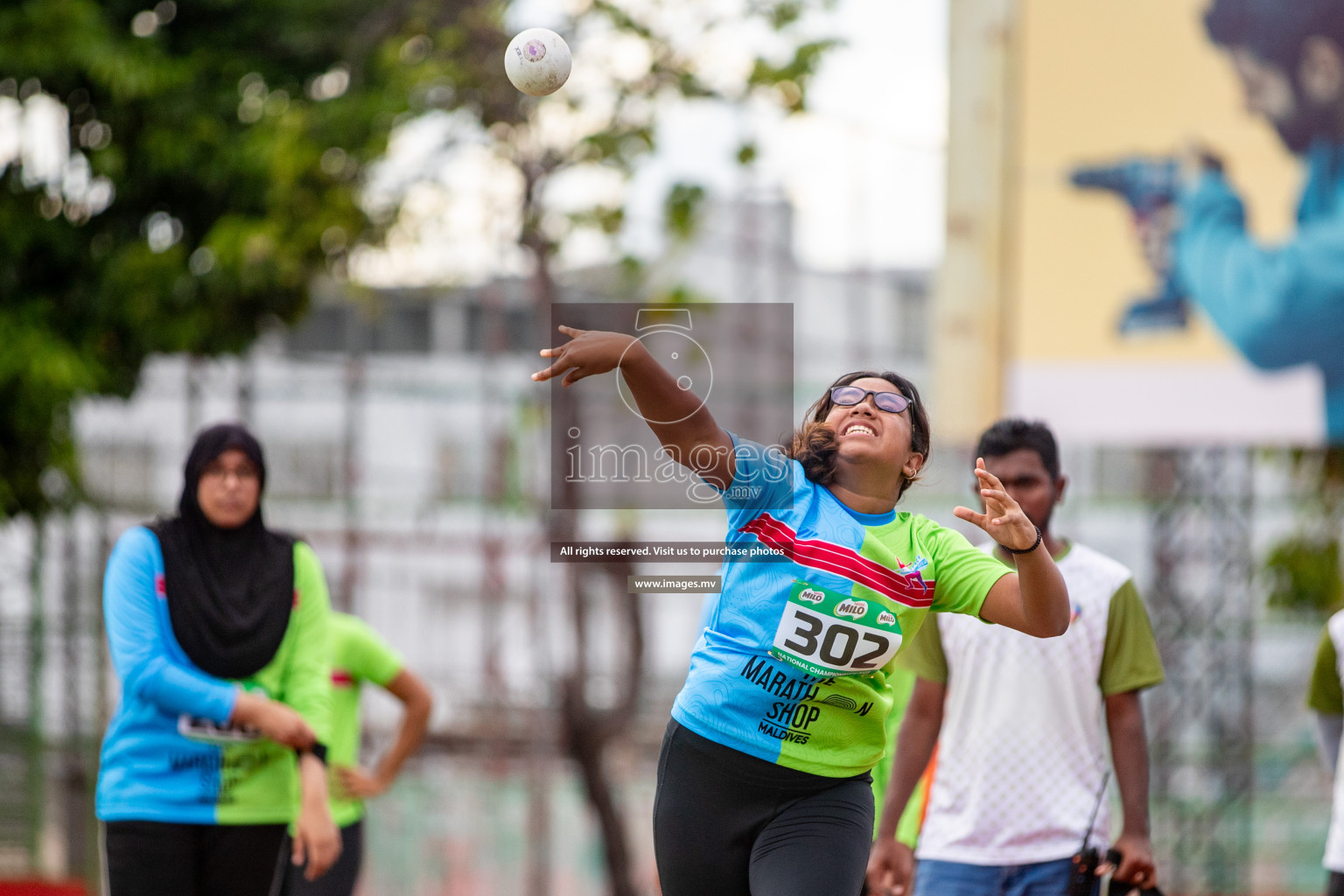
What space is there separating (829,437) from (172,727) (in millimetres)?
1856

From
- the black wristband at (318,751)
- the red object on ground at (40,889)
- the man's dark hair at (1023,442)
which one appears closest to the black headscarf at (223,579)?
the black wristband at (318,751)

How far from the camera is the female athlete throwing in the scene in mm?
2742

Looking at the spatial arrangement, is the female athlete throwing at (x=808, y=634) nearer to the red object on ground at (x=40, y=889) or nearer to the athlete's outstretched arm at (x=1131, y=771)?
the athlete's outstretched arm at (x=1131, y=771)

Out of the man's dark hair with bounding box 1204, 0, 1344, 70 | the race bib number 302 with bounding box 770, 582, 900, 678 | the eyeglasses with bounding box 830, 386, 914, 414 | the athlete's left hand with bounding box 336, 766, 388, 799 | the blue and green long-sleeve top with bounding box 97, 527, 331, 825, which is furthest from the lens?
the man's dark hair with bounding box 1204, 0, 1344, 70

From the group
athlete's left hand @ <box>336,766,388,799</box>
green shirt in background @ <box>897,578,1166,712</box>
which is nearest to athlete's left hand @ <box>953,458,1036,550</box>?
green shirt in background @ <box>897,578,1166,712</box>

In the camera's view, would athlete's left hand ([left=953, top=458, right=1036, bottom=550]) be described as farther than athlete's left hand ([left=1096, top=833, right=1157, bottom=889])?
No

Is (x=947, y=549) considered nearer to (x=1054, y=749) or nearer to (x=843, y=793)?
(x=843, y=793)

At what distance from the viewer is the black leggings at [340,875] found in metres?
3.74

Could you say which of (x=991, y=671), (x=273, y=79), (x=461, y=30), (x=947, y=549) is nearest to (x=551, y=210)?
(x=461, y=30)

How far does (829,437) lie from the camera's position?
286cm

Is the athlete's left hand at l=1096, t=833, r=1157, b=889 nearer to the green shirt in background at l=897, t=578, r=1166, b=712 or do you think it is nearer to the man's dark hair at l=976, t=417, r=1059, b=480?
the green shirt in background at l=897, t=578, r=1166, b=712

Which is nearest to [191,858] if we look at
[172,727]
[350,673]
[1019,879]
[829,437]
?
[172,727]

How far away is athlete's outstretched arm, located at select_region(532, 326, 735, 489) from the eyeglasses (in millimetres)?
302

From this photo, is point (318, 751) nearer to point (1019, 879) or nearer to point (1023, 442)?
point (1019, 879)
